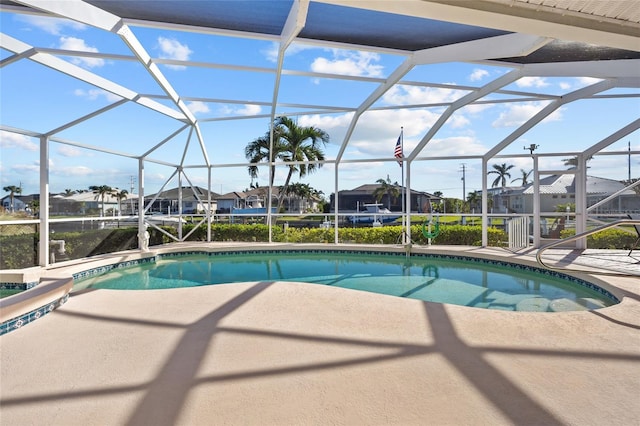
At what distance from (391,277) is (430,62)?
396 cm

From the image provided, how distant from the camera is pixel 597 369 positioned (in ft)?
8.11

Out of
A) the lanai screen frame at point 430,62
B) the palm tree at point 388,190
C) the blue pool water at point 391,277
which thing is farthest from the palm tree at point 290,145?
the palm tree at point 388,190

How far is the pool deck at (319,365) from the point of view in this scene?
1.98 metres

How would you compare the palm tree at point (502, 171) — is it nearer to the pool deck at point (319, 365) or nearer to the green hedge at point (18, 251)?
the pool deck at point (319, 365)

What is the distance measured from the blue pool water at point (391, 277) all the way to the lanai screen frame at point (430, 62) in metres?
1.71

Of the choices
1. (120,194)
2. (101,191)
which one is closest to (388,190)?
(120,194)

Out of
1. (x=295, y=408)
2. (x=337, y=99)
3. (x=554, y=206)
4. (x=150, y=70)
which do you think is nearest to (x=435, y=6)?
(x=295, y=408)

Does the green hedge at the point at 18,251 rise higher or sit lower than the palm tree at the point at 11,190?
lower

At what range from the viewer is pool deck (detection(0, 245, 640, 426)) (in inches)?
78.0

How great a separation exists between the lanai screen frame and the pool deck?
2.50 meters

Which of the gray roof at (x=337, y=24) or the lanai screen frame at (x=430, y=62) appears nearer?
the lanai screen frame at (x=430, y=62)

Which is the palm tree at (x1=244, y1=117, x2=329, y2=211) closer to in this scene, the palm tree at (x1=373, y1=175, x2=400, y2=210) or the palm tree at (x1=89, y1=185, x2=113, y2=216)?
the palm tree at (x1=89, y1=185, x2=113, y2=216)

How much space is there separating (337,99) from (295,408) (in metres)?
7.84

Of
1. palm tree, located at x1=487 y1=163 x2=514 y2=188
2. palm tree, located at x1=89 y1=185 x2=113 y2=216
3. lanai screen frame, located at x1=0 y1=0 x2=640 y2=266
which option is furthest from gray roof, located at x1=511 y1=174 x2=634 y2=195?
palm tree, located at x1=487 y1=163 x2=514 y2=188
